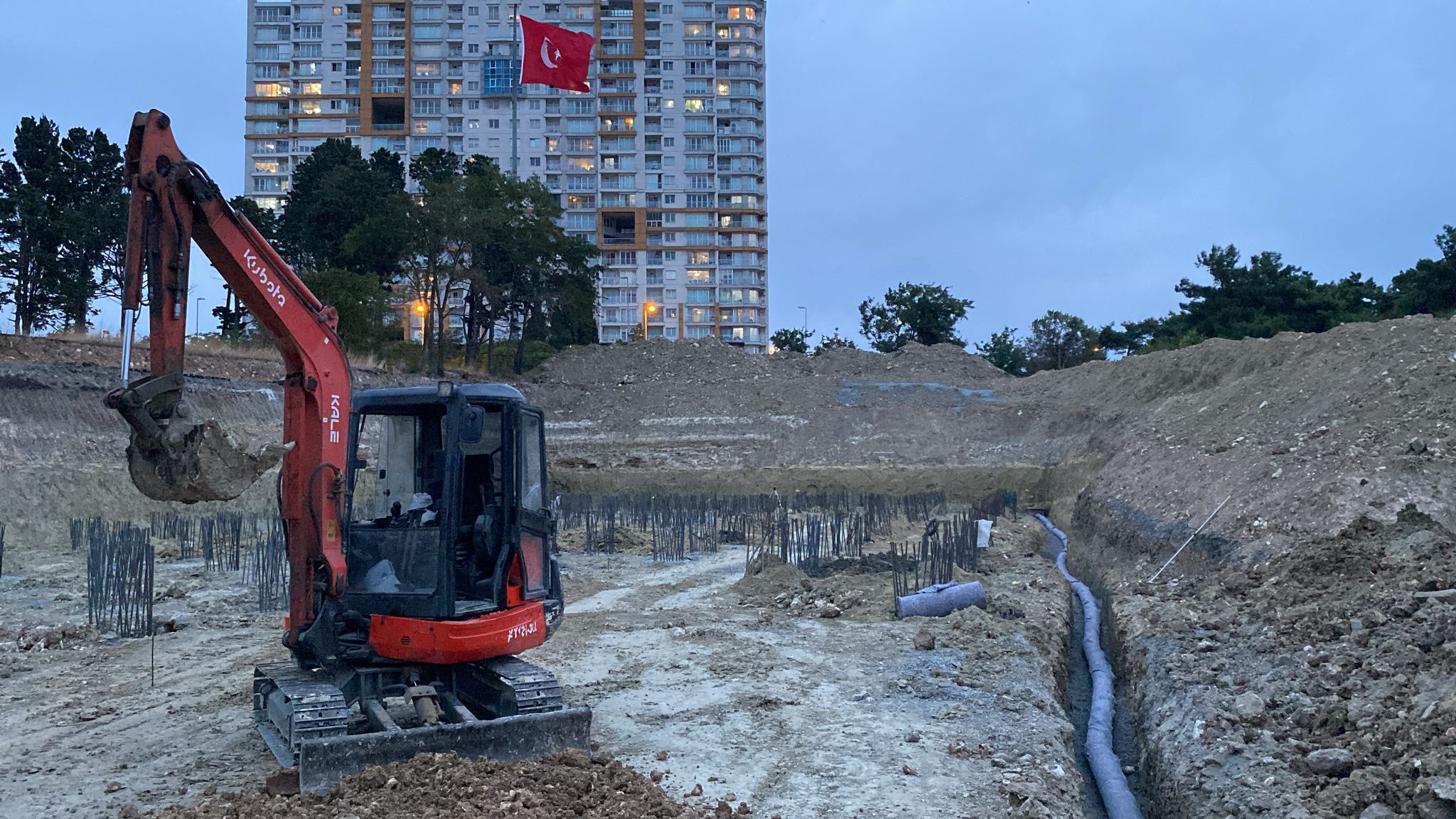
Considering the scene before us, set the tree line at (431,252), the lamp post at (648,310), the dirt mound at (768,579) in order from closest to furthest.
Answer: the dirt mound at (768,579), the tree line at (431,252), the lamp post at (648,310)

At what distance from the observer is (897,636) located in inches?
388

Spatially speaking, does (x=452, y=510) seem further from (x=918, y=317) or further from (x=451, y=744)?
(x=918, y=317)

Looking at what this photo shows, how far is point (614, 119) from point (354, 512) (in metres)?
82.1

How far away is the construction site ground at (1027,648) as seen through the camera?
5.82m

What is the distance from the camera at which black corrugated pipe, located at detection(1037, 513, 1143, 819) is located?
6.32 meters

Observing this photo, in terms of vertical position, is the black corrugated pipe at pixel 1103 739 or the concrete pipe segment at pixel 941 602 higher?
the concrete pipe segment at pixel 941 602

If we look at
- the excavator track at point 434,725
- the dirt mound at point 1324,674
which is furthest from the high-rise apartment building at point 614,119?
the excavator track at point 434,725

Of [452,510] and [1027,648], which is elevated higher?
[452,510]

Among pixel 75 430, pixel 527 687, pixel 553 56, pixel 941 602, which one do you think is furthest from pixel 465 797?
pixel 553 56

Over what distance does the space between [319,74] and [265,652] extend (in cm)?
8748

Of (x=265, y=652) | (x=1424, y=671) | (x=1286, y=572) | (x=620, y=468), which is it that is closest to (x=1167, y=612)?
(x=1286, y=572)

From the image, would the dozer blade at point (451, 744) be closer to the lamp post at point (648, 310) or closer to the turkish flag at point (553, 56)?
the turkish flag at point (553, 56)

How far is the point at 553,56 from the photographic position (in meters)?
54.1

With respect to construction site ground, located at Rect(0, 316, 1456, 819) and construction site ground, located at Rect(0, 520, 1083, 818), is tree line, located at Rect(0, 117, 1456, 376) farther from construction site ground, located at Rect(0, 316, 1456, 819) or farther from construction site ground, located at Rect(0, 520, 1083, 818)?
construction site ground, located at Rect(0, 520, 1083, 818)
